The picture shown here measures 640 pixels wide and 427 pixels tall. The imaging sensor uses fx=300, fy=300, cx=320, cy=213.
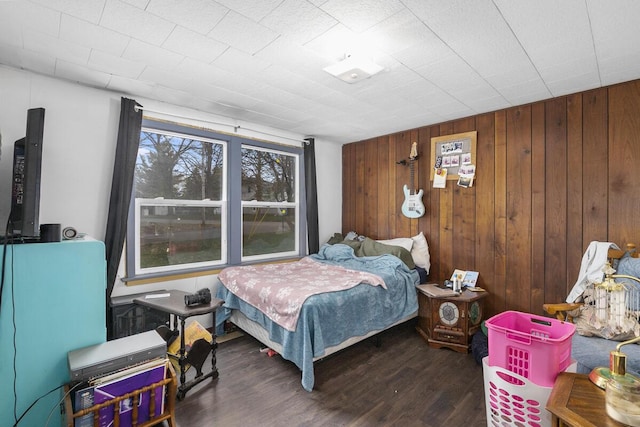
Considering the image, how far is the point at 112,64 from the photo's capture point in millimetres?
2172

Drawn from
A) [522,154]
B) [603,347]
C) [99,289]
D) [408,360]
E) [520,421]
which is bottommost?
[408,360]

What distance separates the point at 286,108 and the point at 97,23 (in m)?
1.64

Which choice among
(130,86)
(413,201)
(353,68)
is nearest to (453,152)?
(413,201)

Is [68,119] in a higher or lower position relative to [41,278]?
higher

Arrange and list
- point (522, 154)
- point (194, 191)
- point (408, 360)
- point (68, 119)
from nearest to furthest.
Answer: point (68, 119) < point (408, 360) < point (522, 154) < point (194, 191)

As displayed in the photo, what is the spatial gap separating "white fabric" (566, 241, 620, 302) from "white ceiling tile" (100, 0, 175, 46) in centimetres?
327

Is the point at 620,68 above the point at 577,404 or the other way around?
above

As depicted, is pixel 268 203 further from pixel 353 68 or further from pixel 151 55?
pixel 353 68

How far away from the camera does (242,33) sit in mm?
1776

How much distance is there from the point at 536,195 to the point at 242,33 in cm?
284

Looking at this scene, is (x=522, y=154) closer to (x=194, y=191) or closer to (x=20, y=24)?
(x=194, y=191)

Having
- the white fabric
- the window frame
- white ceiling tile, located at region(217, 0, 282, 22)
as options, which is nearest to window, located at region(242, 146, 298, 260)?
the window frame

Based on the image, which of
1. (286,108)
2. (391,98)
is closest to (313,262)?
(286,108)

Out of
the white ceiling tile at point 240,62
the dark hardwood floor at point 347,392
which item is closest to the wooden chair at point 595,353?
the dark hardwood floor at point 347,392
